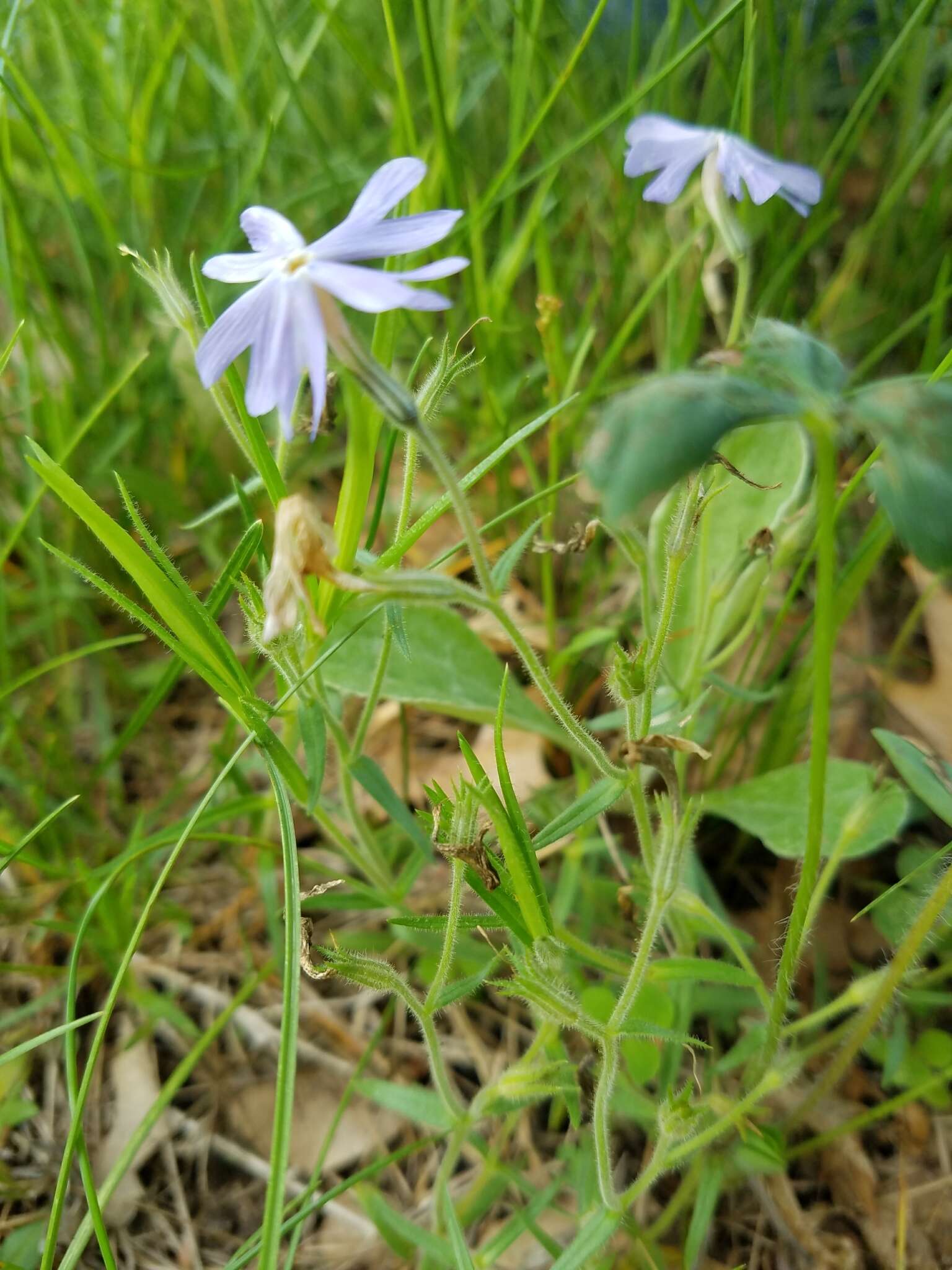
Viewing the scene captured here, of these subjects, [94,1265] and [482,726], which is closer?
[94,1265]

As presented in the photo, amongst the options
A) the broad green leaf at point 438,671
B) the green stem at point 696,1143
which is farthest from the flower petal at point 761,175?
the green stem at point 696,1143

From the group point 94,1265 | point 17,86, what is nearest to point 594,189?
point 17,86

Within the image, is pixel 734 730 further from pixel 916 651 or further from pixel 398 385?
pixel 398 385

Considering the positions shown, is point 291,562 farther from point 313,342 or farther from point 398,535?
point 398,535

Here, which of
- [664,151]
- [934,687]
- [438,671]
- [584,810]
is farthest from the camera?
[934,687]

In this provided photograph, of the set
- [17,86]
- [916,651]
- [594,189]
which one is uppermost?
[17,86]

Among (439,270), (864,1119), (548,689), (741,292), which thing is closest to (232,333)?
(439,270)

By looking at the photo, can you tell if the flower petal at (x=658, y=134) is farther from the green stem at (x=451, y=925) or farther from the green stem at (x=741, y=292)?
the green stem at (x=451, y=925)

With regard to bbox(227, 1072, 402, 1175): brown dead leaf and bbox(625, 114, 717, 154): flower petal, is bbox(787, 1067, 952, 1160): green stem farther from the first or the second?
bbox(625, 114, 717, 154): flower petal
